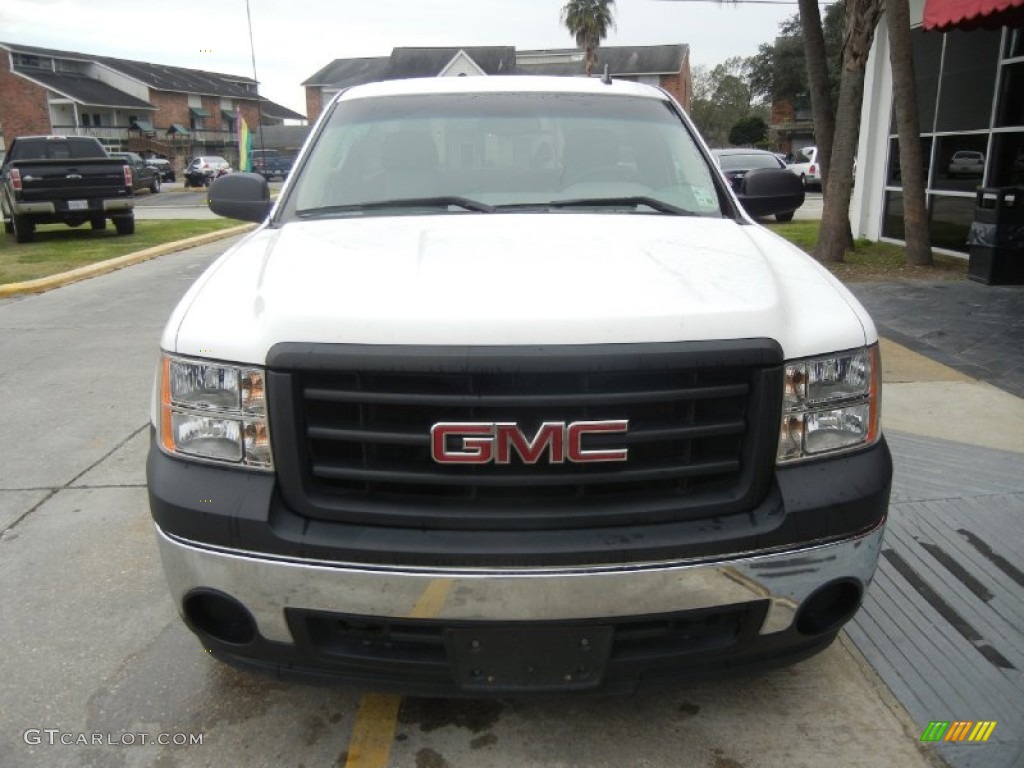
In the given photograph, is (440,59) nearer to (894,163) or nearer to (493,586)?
(894,163)

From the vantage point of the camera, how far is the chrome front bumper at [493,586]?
6.75 feet

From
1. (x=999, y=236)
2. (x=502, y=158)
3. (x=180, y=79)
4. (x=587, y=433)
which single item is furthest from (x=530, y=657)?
(x=180, y=79)

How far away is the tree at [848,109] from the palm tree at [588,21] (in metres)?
44.9

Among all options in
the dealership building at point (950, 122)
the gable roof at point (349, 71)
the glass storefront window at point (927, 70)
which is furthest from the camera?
the gable roof at point (349, 71)

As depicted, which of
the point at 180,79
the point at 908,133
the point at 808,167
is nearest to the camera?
the point at 908,133

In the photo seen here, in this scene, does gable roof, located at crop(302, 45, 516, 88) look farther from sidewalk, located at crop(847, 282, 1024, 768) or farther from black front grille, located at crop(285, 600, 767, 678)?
black front grille, located at crop(285, 600, 767, 678)

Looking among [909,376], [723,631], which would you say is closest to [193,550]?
[723,631]

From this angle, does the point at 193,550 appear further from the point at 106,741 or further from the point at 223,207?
the point at 223,207

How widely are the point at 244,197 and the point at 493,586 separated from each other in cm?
265

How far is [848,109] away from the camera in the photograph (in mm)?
10695

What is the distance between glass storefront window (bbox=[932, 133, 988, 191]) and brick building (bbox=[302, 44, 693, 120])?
48668 millimetres

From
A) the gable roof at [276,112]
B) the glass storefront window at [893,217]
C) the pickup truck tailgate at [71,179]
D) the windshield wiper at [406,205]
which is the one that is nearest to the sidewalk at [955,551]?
the windshield wiper at [406,205]

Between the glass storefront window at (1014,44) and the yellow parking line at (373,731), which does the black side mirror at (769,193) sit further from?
the glass storefront window at (1014,44)

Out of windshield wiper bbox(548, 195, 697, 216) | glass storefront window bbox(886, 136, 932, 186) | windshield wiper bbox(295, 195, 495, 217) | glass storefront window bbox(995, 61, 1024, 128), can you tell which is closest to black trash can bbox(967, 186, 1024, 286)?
glass storefront window bbox(995, 61, 1024, 128)
